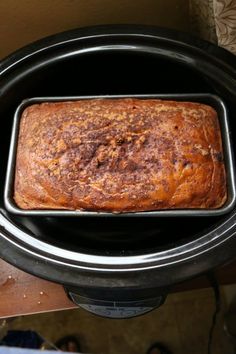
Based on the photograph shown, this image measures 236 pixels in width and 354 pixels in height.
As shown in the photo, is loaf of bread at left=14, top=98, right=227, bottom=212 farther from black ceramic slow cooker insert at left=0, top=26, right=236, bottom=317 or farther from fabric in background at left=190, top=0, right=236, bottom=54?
fabric in background at left=190, top=0, right=236, bottom=54

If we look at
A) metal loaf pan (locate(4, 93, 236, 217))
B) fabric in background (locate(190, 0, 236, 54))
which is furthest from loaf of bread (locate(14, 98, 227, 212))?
fabric in background (locate(190, 0, 236, 54))

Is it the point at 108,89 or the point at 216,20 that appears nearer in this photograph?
the point at 216,20

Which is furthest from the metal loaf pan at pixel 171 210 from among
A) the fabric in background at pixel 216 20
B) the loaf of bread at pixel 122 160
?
the fabric in background at pixel 216 20

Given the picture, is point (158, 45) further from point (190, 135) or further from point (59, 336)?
point (59, 336)

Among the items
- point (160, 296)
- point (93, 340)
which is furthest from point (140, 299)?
point (93, 340)

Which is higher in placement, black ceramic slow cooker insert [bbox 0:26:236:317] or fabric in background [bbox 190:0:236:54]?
fabric in background [bbox 190:0:236:54]

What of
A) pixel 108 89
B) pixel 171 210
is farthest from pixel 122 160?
pixel 108 89

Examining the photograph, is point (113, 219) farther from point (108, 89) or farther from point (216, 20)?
point (216, 20)

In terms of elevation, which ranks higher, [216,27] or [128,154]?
[216,27]
